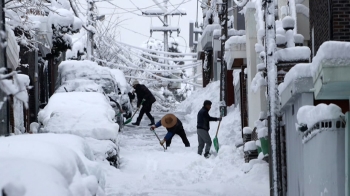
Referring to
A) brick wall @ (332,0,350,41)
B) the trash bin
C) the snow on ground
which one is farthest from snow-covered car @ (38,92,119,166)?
brick wall @ (332,0,350,41)

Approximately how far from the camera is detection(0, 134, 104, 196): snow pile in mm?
7570

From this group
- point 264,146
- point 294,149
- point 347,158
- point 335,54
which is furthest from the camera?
point 264,146

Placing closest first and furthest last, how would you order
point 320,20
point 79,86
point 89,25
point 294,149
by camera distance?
point 294,149 < point 320,20 < point 79,86 < point 89,25

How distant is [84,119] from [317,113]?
10.1 metres

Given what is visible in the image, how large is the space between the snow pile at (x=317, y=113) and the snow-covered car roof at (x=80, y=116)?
8.58 metres

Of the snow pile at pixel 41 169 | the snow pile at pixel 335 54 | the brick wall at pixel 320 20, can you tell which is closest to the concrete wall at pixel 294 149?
the brick wall at pixel 320 20

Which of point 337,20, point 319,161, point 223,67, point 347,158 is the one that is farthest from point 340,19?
point 223,67

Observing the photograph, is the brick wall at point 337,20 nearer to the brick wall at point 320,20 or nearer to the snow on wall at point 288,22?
the brick wall at point 320,20

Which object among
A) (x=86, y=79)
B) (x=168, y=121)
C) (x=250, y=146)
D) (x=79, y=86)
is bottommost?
(x=250, y=146)

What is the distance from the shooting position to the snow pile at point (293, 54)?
14.4 m

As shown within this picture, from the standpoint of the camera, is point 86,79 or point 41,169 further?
point 86,79

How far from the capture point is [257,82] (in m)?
20.4

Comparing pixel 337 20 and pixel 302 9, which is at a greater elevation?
pixel 302 9

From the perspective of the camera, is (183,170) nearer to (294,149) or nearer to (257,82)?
(257,82)
